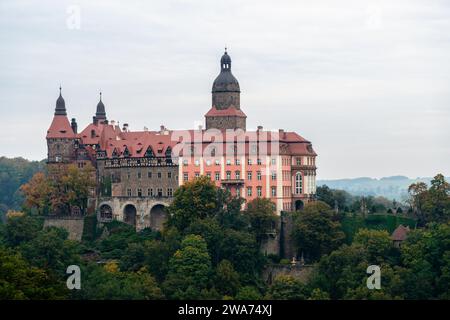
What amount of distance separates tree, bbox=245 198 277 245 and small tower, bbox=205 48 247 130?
8584 mm

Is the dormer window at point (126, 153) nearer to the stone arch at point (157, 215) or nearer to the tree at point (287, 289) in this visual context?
the stone arch at point (157, 215)

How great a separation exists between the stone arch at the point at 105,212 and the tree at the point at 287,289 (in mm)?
17638

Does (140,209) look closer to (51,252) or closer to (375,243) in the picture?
(51,252)

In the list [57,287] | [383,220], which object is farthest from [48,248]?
[383,220]

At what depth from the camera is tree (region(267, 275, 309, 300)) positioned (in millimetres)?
74500

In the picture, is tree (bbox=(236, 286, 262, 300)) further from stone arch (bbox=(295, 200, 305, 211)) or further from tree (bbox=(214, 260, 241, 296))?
stone arch (bbox=(295, 200, 305, 211))

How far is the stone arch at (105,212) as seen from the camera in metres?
91.2

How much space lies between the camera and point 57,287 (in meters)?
68.1

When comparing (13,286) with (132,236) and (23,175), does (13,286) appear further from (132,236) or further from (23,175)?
(23,175)

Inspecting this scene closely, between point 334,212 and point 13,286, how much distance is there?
24.9 meters

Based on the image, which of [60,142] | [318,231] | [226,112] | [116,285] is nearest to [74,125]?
[60,142]

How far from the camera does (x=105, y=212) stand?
300ft

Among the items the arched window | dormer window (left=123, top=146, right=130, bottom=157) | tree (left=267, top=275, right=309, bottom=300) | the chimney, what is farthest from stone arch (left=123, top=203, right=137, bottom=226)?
tree (left=267, top=275, right=309, bottom=300)

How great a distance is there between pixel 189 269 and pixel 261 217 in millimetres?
6939
